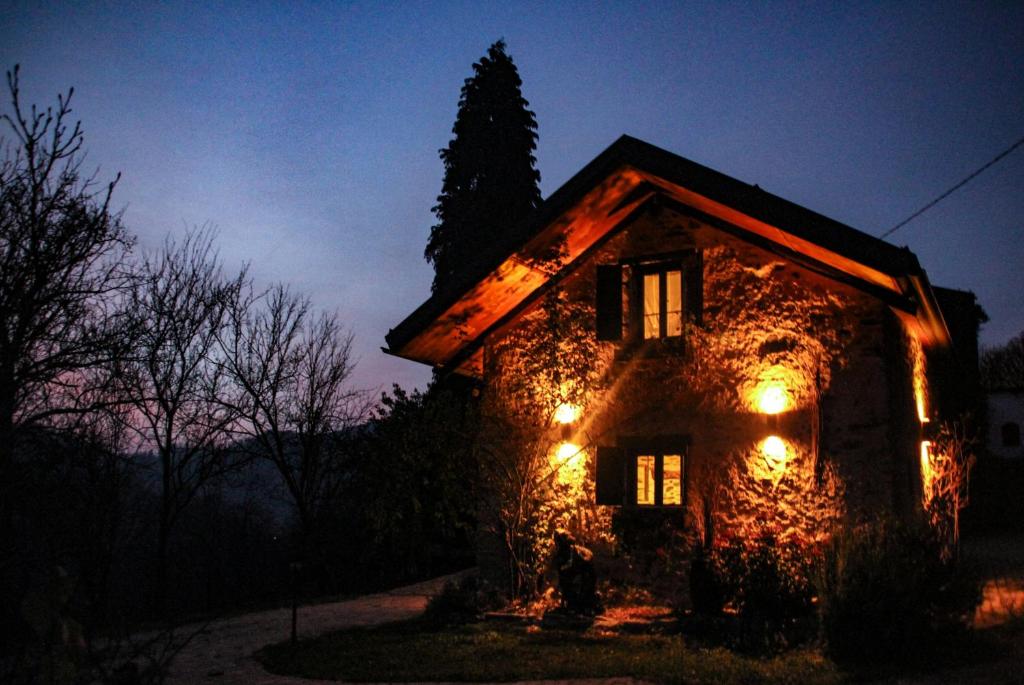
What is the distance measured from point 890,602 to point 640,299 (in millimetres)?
5284

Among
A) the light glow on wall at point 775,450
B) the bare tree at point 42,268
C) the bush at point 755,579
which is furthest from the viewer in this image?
the light glow on wall at point 775,450

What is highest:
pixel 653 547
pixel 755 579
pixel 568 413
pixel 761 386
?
pixel 761 386

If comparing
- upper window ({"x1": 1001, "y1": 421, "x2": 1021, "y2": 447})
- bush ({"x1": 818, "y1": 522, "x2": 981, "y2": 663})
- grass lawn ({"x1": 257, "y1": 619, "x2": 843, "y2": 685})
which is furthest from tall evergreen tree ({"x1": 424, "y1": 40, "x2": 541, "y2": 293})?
upper window ({"x1": 1001, "y1": 421, "x2": 1021, "y2": 447})

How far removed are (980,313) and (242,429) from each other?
63.8 feet

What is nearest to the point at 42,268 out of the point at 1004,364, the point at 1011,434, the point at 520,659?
the point at 520,659

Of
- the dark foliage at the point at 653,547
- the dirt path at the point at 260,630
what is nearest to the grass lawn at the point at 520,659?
the dirt path at the point at 260,630

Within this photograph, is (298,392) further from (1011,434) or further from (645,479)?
(1011,434)

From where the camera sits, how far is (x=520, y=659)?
7.27 meters

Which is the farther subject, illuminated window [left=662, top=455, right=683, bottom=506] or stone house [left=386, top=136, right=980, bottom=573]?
illuminated window [left=662, top=455, right=683, bottom=506]

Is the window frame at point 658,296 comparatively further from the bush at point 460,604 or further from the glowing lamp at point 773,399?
the bush at point 460,604

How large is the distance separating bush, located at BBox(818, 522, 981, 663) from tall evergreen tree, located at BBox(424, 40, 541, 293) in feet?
51.6

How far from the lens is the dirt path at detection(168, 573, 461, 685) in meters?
7.22

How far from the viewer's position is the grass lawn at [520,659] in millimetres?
6473

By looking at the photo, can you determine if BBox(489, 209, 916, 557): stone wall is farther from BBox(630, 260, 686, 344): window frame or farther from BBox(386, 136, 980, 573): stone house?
BBox(630, 260, 686, 344): window frame
